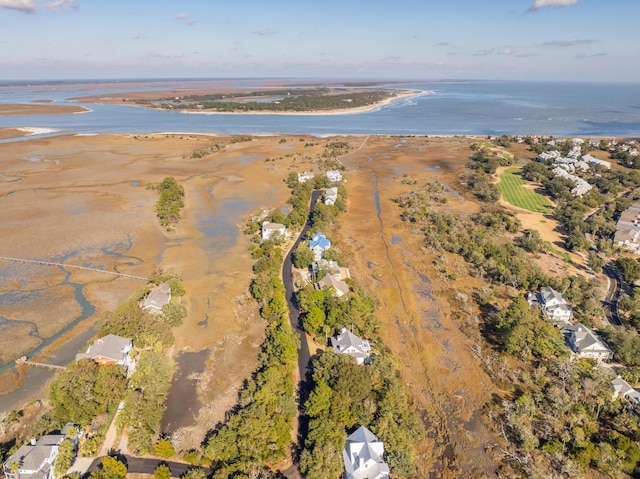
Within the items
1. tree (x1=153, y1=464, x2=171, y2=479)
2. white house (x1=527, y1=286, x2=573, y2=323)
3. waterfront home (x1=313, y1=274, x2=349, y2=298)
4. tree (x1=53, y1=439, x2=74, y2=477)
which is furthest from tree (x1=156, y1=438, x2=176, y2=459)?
white house (x1=527, y1=286, x2=573, y2=323)

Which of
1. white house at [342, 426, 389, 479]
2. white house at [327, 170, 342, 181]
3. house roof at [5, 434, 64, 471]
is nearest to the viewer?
house roof at [5, 434, 64, 471]

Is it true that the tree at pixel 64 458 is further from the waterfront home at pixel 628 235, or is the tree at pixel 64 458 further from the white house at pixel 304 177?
the waterfront home at pixel 628 235

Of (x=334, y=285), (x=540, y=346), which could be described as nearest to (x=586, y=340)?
(x=540, y=346)

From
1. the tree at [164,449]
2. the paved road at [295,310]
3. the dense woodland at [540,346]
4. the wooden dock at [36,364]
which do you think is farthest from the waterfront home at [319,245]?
the wooden dock at [36,364]

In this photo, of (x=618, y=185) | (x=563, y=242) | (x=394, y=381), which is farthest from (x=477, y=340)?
(x=618, y=185)

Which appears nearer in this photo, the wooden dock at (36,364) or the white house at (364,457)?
the white house at (364,457)

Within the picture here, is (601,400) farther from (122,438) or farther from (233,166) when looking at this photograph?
(233,166)

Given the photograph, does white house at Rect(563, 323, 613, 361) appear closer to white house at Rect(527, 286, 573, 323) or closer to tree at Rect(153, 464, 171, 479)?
white house at Rect(527, 286, 573, 323)
